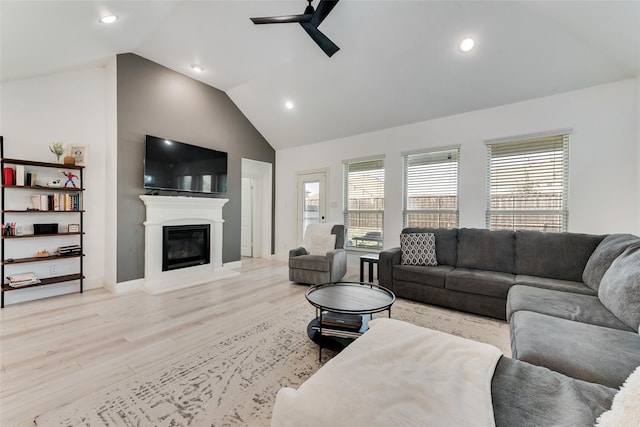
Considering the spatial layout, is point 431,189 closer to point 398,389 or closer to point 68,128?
point 398,389

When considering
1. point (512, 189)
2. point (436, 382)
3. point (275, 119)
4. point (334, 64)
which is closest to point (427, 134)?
point (512, 189)

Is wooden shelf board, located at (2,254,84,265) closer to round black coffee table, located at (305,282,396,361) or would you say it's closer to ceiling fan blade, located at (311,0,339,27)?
round black coffee table, located at (305,282,396,361)

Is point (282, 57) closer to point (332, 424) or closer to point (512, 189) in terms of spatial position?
point (512, 189)

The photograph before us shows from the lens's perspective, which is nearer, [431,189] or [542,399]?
[542,399]

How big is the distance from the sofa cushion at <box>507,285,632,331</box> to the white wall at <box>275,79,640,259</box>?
1.68m

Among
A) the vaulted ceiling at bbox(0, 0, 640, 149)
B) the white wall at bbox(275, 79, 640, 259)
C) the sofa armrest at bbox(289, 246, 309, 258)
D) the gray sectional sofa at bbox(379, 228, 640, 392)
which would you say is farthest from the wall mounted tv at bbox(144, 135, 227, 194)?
the gray sectional sofa at bbox(379, 228, 640, 392)

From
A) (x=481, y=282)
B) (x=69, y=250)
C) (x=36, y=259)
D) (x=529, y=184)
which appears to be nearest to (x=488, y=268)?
(x=481, y=282)

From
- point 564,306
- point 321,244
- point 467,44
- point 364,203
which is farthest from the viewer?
point 364,203

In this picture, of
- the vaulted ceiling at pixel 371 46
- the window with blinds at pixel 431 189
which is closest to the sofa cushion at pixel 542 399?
the vaulted ceiling at pixel 371 46

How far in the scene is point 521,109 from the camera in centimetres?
367

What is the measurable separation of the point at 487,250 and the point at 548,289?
848mm

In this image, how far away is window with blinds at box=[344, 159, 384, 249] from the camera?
16.6ft

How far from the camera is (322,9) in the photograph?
99.1 inches

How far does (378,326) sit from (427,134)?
385 centimetres
